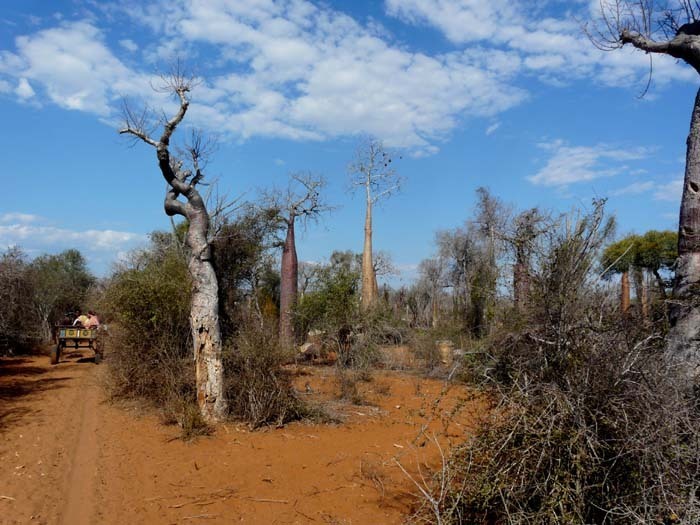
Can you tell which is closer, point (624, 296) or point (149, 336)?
point (149, 336)

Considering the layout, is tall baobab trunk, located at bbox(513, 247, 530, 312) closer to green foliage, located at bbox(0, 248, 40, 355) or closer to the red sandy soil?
the red sandy soil

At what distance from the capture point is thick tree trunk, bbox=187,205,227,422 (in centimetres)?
788

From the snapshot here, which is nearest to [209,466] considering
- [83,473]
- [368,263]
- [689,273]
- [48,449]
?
[83,473]

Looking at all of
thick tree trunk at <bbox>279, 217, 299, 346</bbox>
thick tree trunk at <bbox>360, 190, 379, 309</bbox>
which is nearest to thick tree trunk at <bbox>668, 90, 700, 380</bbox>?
thick tree trunk at <bbox>279, 217, 299, 346</bbox>

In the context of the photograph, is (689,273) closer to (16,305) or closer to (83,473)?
(83,473)

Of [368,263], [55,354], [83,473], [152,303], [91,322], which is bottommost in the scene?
[83,473]

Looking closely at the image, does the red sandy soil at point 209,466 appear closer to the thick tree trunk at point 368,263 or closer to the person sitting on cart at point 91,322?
the person sitting on cart at point 91,322

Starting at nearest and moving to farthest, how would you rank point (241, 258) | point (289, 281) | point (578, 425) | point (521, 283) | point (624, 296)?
1. point (578, 425)
2. point (521, 283)
3. point (241, 258)
4. point (624, 296)
5. point (289, 281)

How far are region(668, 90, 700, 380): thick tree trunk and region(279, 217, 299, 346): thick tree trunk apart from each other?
11.2m

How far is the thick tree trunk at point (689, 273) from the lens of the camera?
4414mm

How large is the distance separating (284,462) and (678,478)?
13.8ft

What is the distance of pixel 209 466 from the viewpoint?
6.24 meters

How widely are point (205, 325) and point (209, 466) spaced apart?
2.32 m

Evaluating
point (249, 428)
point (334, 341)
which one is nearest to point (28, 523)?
point (249, 428)
